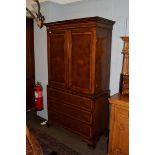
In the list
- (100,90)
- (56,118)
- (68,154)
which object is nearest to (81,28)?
(100,90)

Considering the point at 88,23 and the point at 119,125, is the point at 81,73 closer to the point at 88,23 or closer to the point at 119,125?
the point at 88,23

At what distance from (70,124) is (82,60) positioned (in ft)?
3.80

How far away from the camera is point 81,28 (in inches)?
100

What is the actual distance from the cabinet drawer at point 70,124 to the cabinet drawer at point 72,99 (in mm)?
303

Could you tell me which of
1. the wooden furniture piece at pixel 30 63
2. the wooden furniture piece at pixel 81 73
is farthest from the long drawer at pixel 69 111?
the wooden furniture piece at pixel 30 63

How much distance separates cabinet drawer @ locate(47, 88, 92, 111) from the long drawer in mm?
69

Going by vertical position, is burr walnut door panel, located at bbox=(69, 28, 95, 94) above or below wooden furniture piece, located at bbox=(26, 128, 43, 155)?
above

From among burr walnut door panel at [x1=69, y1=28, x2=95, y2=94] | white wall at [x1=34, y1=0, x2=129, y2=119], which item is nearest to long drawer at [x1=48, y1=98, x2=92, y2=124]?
burr walnut door panel at [x1=69, y1=28, x2=95, y2=94]

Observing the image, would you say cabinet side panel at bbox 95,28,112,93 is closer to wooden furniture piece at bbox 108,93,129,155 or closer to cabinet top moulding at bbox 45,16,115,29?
cabinet top moulding at bbox 45,16,115,29

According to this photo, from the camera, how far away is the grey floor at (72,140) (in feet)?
8.52

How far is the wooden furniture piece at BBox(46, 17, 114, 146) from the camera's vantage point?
2.51 meters

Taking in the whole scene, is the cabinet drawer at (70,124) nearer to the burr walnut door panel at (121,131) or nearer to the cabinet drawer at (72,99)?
the cabinet drawer at (72,99)

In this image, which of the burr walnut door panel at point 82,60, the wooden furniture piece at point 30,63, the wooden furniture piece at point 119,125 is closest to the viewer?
the wooden furniture piece at point 119,125
